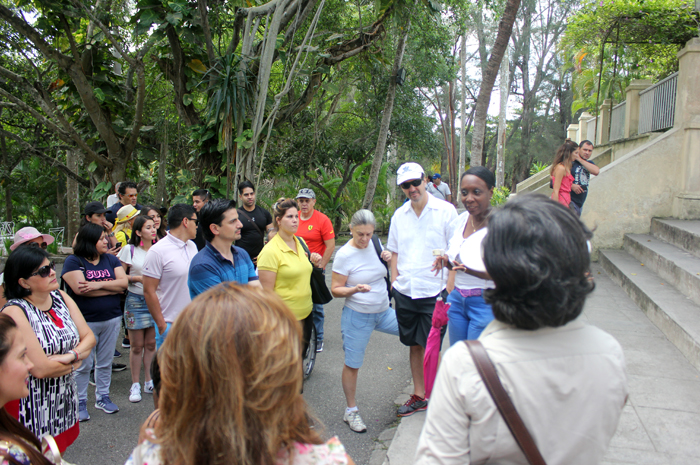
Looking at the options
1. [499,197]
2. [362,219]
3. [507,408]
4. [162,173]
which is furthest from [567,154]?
[499,197]

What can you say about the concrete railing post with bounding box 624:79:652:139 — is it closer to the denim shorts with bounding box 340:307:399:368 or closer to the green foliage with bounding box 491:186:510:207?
the green foliage with bounding box 491:186:510:207

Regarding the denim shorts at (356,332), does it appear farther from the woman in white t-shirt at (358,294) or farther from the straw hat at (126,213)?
the straw hat at (126,213)

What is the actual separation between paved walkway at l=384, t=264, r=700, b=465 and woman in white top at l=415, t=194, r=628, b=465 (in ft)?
7.05

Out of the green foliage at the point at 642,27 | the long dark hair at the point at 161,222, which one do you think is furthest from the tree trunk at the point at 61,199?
the green foliage at the point at 642,27

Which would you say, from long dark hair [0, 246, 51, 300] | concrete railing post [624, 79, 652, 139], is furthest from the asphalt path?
concrete railing post [624, 79, 652, 139]

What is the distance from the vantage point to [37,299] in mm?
3035

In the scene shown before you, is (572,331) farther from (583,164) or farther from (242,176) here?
(242,176)

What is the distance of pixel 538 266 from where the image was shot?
1307mm

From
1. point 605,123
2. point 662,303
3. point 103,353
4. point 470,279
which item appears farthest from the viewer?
point 605,123

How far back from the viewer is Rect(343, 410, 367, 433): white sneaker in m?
3.78

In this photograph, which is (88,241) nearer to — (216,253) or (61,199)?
(216,253)

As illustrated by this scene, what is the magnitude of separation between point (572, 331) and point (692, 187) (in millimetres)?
8582

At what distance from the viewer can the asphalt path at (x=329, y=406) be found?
3.59 metres

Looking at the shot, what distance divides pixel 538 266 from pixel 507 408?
0.39 meters
